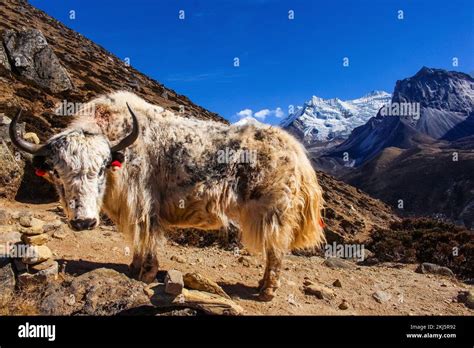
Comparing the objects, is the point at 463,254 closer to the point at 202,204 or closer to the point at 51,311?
the point at 202,204

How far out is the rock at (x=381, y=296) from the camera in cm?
636

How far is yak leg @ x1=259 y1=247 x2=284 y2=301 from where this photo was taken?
18.6ft

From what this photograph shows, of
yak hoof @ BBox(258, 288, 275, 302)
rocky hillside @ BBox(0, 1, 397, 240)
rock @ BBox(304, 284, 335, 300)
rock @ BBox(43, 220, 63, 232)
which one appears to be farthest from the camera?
rocky hillside @ BBox(0, 1, 397, 240)

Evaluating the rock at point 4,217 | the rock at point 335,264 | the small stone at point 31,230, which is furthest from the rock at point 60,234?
the rock at point 335,264

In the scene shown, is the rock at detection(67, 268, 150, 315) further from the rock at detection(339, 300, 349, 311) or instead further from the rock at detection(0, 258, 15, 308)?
the rock at detection(339, 300, 349, 311)

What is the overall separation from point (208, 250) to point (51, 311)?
3928 mm

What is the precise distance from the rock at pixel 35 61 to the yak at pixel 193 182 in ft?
55.4

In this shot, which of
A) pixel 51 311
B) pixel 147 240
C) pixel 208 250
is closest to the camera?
pixel 51 311

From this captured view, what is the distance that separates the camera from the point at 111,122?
5480 mm

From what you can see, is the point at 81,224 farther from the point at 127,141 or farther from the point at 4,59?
the point at 4,59

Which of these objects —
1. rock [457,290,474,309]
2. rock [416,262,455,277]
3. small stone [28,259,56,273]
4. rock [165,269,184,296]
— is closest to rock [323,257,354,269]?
rock [416,262,455,277]

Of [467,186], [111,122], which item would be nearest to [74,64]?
[111,122]
